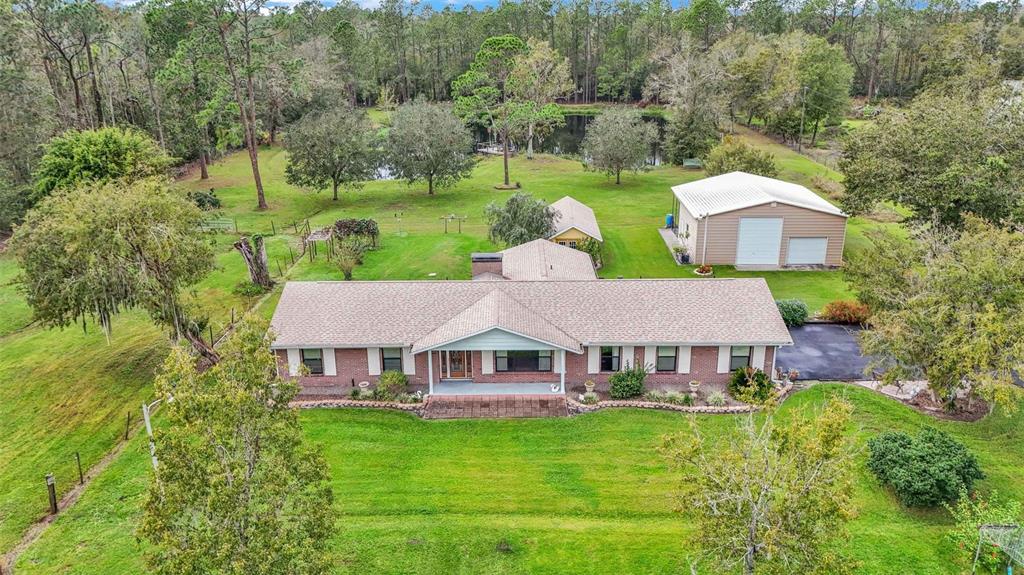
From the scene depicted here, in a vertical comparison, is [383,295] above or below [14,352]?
above

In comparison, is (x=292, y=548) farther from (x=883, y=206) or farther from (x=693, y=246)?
(x=883, y=206)

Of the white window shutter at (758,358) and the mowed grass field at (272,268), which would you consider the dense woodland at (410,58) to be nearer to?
the mowed grass field at (272,268)

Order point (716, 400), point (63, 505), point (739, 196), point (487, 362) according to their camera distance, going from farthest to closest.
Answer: point (739, 196) < point (487, 362) < point (716, 400) < point (63, 505)

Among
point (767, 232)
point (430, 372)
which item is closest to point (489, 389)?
point (430, 372)

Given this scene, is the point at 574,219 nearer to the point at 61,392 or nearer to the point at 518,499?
the point at 518,499

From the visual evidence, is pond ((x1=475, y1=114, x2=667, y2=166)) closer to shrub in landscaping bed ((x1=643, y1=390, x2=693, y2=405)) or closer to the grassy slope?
shrub in landscaping bed ((x1=643, y1=390, x2=693, y2=405))

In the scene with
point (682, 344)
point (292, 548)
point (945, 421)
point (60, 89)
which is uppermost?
point (60, 89)

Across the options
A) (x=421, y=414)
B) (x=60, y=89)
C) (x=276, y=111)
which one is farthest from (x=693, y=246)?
(x=276, y=111)
